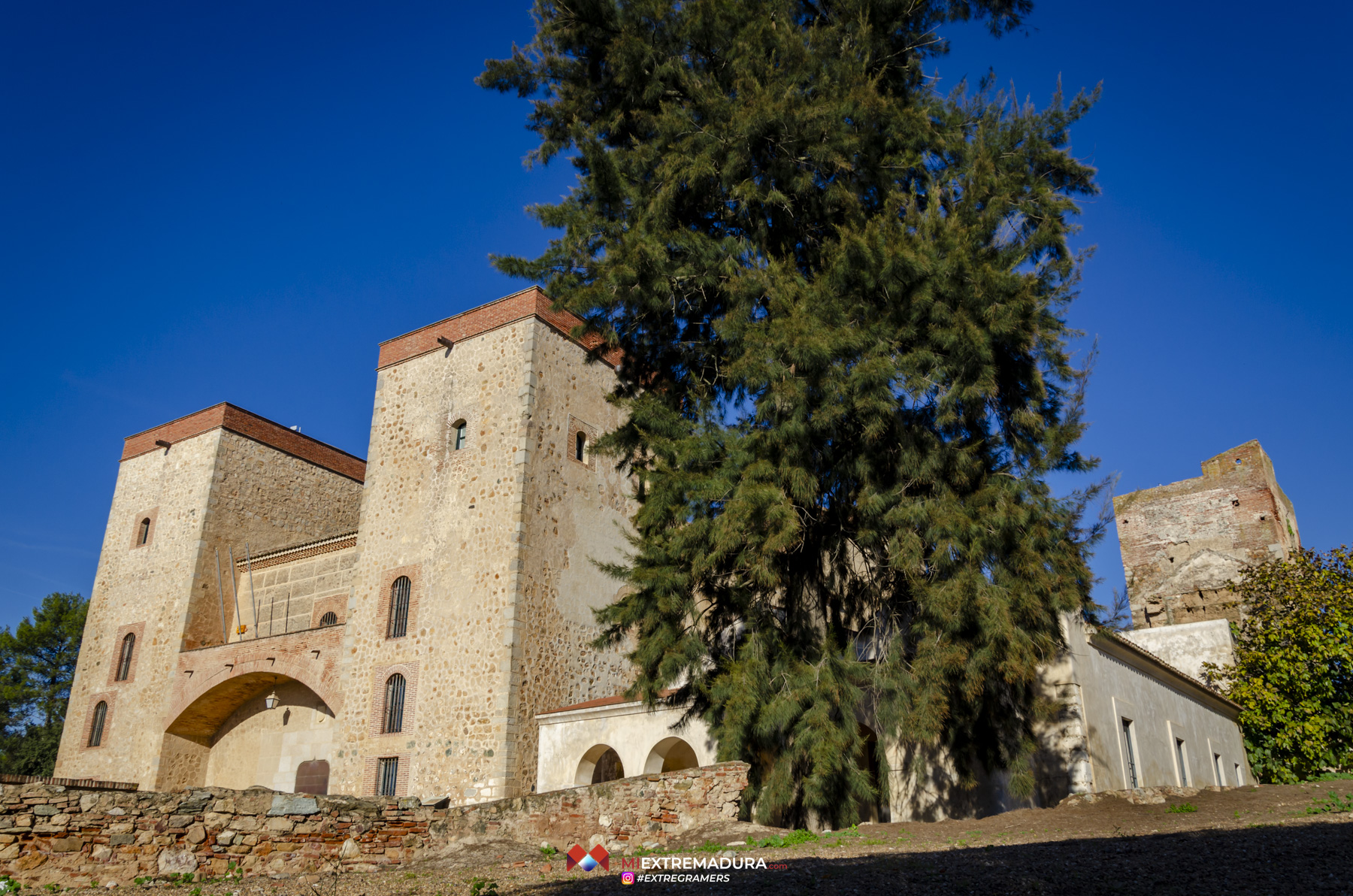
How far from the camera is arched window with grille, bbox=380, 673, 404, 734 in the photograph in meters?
16.6

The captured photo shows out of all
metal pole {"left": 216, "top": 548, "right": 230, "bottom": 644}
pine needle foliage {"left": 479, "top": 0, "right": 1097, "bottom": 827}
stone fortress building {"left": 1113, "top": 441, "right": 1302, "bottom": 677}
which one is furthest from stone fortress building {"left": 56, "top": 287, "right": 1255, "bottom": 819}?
stone fortress building {"left": 1113, "top": 441, "right": 1302, "bottom": 677}

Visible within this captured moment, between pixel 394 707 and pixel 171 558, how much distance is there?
31.3 ft

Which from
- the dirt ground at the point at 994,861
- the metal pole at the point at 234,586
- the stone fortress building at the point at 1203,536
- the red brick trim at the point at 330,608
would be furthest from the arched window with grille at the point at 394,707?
the stone fortress building at the point at 1203,536

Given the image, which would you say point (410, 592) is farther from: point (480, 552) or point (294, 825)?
point (294, 825)

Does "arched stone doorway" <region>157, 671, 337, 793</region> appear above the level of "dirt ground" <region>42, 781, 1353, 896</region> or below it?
above

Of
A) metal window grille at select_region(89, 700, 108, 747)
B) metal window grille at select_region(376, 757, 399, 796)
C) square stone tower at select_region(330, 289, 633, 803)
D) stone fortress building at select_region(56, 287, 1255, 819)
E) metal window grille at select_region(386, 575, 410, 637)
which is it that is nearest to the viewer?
stone fortress building at select_region(56, 287, 1255, 819)

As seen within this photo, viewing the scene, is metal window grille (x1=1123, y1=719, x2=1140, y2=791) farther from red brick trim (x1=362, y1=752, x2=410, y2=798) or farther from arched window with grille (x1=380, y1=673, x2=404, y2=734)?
arched window with grille (x1=380, y1=673, x2=404, y2=734)

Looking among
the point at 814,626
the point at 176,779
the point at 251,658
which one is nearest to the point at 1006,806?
the point at 814,626

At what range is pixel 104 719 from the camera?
2203 centimetres

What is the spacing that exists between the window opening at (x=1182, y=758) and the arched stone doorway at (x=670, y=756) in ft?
31.3

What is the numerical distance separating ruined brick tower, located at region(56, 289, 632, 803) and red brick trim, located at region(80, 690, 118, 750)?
0.04 metres

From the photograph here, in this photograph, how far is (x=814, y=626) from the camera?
1186 cm

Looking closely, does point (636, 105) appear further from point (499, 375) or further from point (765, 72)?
point (499, 375)

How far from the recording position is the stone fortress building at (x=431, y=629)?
15.2 metres
